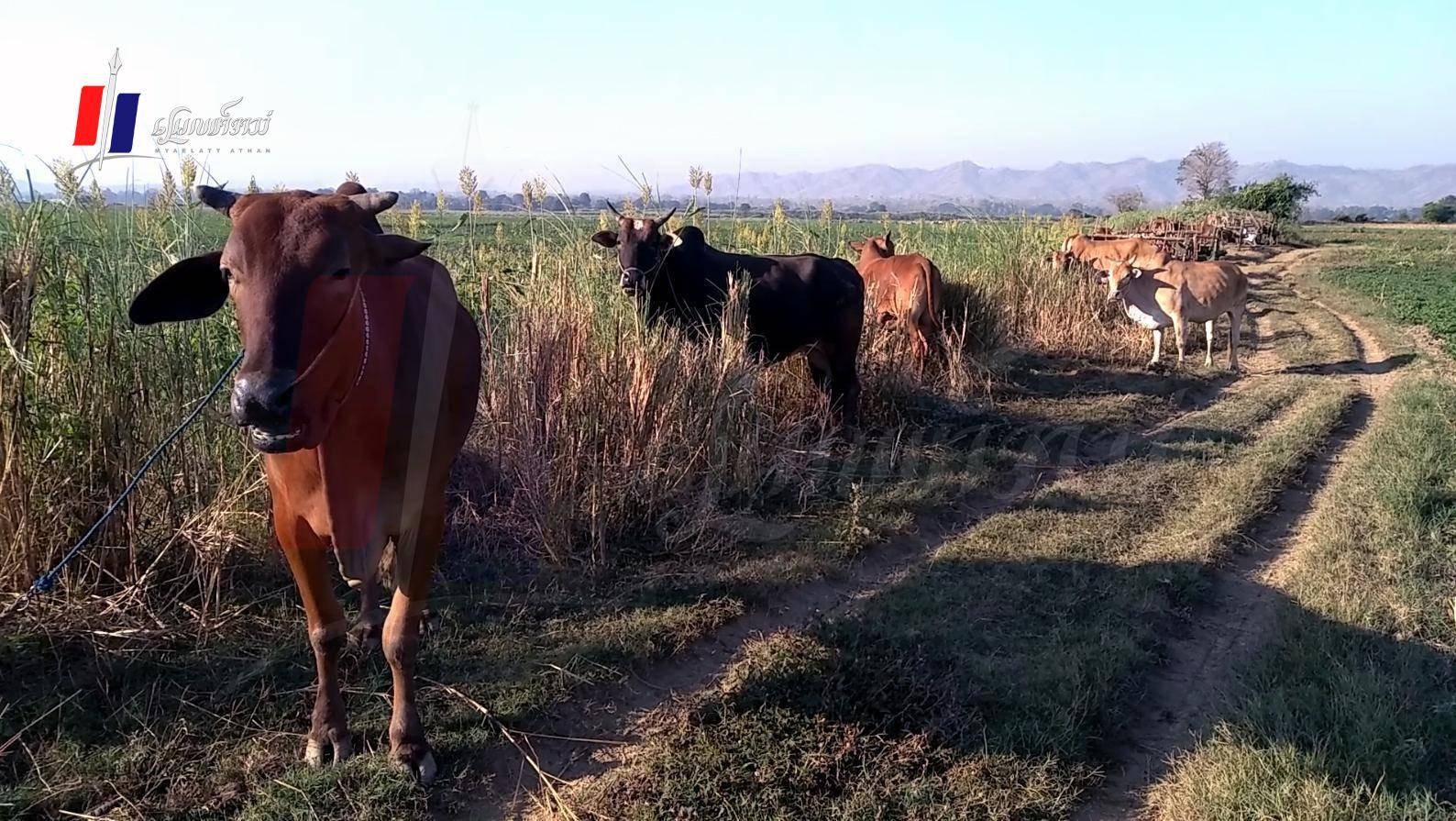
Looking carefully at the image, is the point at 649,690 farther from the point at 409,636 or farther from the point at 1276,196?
the point at 1276,196

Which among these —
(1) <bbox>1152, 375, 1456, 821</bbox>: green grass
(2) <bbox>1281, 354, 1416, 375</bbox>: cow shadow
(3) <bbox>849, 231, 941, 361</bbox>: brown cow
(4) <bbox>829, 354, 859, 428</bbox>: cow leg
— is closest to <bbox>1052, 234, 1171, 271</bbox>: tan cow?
(2) <bbox>1281, 354, 1416, 375</bbox>: cow shadow

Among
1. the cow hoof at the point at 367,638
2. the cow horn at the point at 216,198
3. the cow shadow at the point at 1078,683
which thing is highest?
the cow horn at the point at 216,198

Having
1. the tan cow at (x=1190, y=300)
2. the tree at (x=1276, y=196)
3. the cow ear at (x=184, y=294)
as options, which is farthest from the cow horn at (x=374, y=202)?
Answer: the tree at (x=1276, y=196)

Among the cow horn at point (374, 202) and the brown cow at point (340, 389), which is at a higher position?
the cow horn at point (374, 202)

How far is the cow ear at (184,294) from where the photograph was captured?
280 centimetres

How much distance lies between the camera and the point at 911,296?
9.78 m

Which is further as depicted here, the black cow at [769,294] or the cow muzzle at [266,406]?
the black cow at [769,294]

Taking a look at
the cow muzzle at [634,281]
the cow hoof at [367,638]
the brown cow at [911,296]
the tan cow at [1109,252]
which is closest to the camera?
the cow hoof at [367,638]

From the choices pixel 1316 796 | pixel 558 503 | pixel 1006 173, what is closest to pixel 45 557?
pixel 558 503

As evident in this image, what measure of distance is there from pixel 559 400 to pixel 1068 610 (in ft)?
9.87

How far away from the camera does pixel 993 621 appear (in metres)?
4.55

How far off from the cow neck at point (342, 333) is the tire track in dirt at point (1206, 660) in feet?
9.44

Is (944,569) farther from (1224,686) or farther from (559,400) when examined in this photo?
(559,400)

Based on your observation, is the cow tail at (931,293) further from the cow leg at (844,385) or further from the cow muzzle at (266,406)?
the cow muzzle at (266,406)
